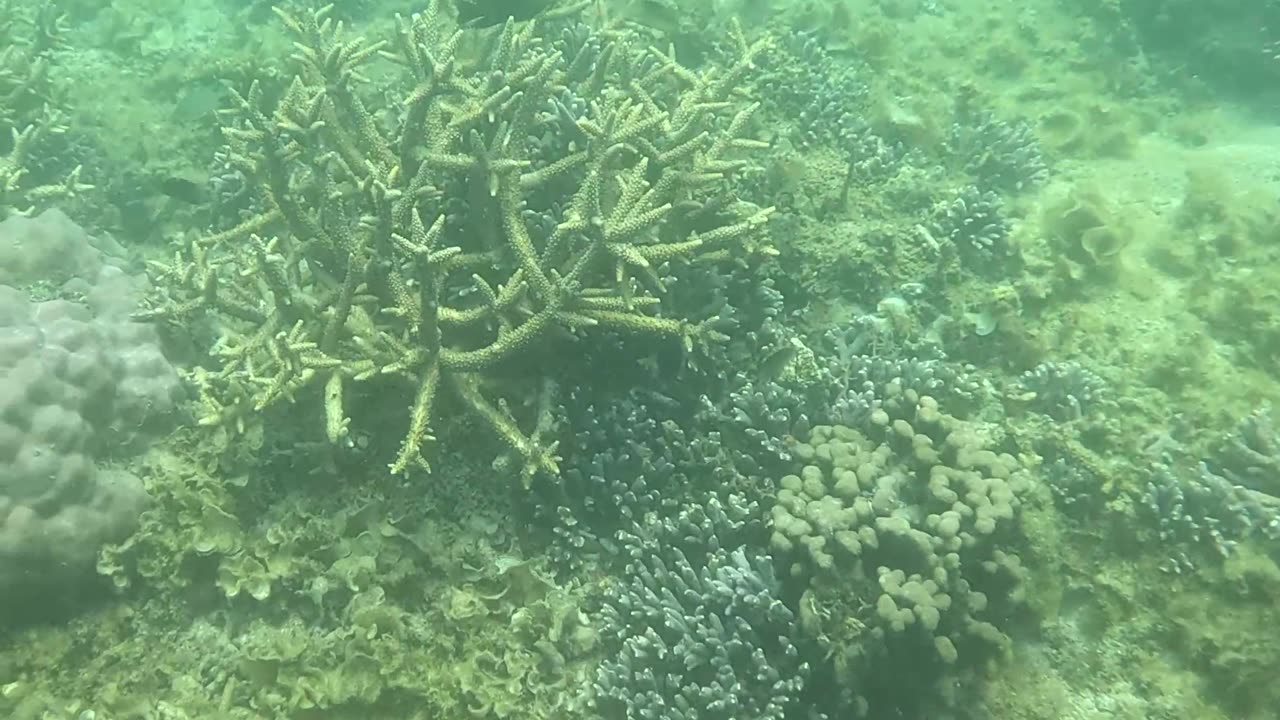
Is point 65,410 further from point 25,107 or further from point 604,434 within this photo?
point 25,107

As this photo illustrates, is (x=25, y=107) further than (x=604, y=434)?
Yes

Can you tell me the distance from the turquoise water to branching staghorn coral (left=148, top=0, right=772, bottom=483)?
0.03 metres

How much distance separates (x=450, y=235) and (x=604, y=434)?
60.1 inches

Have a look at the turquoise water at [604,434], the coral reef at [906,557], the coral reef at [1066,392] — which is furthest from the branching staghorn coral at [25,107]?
the coral reef at [1066,392]

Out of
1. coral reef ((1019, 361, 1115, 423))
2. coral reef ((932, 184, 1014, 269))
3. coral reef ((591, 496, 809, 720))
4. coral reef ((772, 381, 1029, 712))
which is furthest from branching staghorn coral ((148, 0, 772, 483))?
coral reef ((1019, 361, 1115, 423))

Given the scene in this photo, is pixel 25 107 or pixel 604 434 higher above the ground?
pixel 25 107

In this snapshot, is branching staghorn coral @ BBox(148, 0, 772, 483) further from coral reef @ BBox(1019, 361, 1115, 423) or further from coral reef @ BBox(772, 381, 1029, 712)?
coral reef @ BBox(1019, 361, 1115, 423)

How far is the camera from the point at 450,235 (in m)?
4.73

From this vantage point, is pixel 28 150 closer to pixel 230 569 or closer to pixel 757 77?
pixel 230 569

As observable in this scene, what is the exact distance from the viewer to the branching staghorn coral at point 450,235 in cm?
411

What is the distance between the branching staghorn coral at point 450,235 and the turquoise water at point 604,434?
3cm

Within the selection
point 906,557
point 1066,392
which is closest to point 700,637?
point 906,557

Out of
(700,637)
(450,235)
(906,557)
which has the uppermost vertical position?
(450,235)

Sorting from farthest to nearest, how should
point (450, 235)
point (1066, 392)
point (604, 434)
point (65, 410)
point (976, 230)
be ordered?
point (976, 230) < point (1066, 392) < point (450, 235) < point (604, 434) < point (65, 410)
